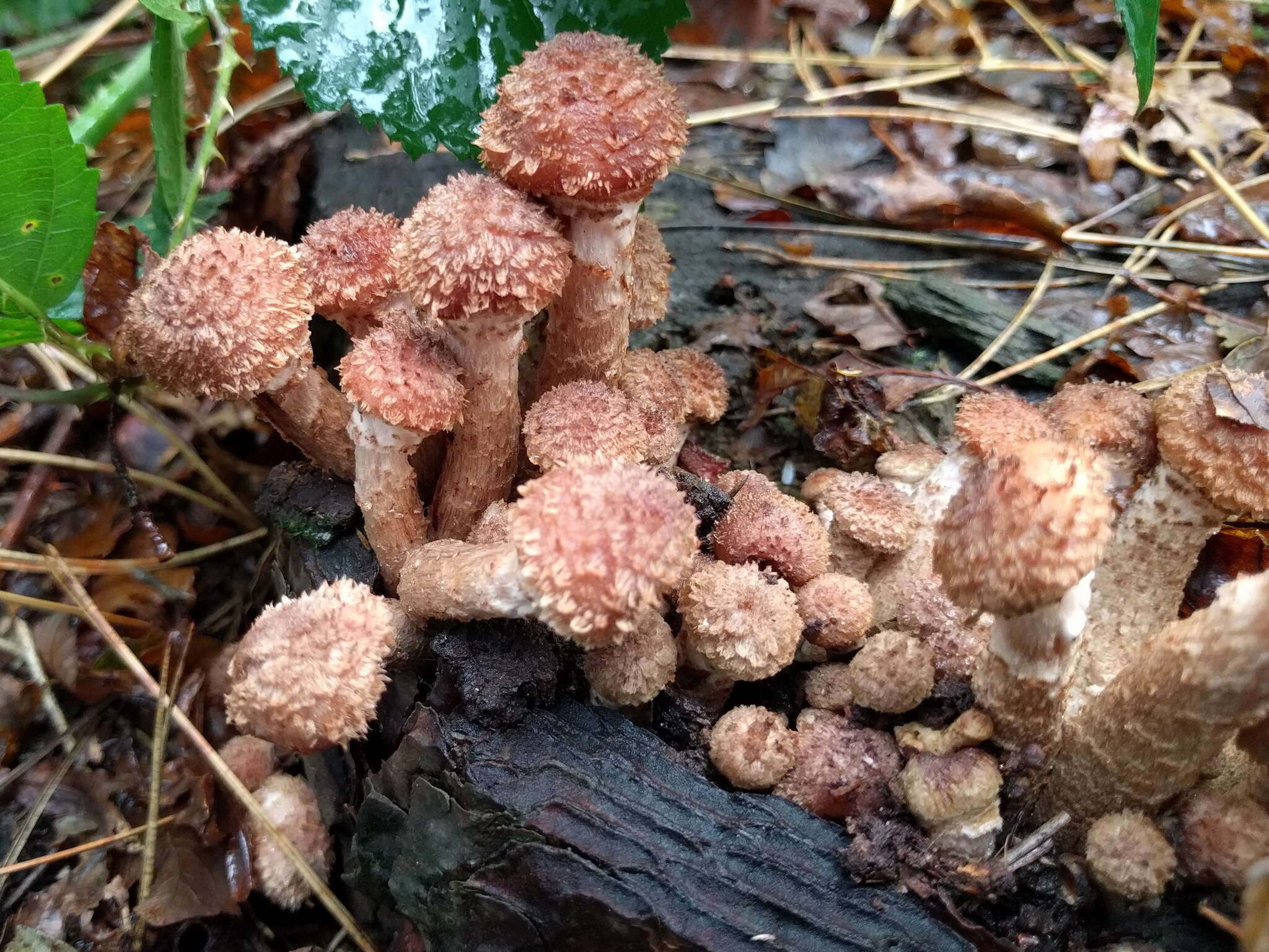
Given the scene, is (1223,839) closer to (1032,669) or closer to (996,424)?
(1032,669)

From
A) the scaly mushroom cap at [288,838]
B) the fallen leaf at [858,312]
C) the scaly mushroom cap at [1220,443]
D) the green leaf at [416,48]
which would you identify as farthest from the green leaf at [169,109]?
the scaly mushroom cap at [1220,443]

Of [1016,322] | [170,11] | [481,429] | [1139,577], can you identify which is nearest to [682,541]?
[481,429]

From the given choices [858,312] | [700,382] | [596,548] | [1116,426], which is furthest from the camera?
[858,312]

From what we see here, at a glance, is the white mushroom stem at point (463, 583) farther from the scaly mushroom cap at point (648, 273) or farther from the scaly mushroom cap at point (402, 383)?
the scaly mushroom cap at point (648, 273)

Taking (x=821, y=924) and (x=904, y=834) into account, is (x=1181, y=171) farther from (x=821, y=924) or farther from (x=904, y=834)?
(x=821, y=924)

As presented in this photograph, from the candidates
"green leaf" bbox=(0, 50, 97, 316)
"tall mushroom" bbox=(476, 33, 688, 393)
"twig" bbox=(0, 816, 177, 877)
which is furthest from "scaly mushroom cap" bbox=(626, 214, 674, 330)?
"twig" bbox=(0, 816, 177, 877)

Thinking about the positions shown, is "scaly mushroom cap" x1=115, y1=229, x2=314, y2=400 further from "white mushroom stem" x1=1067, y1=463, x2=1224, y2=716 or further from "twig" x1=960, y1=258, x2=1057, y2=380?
"twig" x1=960, y1=258, x2=1057, y2=380
